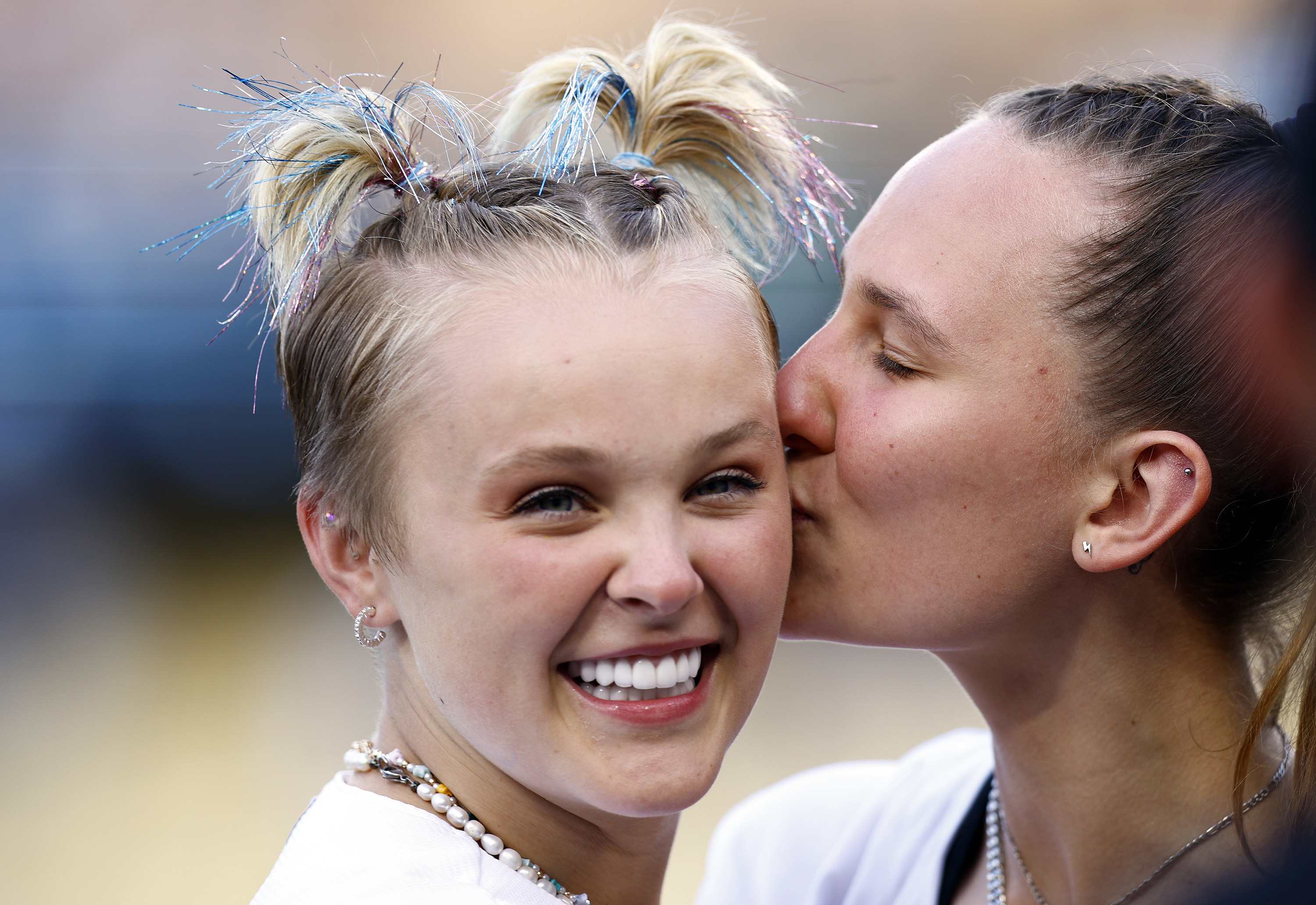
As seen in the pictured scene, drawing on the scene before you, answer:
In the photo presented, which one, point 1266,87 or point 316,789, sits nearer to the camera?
point 1266,87

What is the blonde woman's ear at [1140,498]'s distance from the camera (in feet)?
5.73

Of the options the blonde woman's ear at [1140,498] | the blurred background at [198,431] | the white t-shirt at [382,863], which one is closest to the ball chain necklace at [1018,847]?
the blonde woman's ear at [1140,498]

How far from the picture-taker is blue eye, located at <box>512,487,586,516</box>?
1499 mm

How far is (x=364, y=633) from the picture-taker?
1.75 m

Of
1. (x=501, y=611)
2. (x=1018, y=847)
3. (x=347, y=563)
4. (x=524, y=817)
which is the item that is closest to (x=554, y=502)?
(x=501, y=611)

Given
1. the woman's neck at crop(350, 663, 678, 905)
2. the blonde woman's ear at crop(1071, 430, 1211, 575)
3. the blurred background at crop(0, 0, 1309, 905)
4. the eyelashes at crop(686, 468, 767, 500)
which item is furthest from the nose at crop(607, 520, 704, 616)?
the blurred background at crop(0, 0, 1309, 905)

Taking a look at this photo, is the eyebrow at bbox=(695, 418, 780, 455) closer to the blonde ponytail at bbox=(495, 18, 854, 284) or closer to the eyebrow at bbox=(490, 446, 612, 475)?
the eyebrow at bbox=(490, 446, 612, 475)

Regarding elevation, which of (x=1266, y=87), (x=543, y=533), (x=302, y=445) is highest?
(x=1266, y=87)

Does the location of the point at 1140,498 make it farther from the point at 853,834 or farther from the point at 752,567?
the point at 853,834

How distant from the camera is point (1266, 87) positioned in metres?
2.53

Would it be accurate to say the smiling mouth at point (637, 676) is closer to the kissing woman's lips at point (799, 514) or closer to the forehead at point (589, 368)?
the forehead at point (589, 368)

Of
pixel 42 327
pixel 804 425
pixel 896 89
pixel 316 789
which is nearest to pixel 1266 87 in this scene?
pixel 804 425

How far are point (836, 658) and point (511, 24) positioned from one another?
606 centimetres

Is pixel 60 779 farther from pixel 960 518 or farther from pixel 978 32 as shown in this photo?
pixel 978 32
